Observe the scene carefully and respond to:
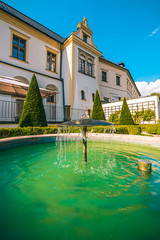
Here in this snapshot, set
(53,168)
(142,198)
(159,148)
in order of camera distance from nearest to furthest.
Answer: (142,198) → (53,168) → (159,148)

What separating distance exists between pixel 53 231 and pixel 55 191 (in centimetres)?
76

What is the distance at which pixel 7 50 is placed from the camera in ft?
34.2

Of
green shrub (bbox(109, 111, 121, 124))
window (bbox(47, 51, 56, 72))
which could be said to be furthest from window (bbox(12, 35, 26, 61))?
green shrub (bbox(109, 111, 121, 124))

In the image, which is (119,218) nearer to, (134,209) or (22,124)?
(134,209)

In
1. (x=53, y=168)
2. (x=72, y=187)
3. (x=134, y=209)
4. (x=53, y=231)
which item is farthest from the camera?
(x=53, y=168)

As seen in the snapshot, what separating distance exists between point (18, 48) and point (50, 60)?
3.71 metres

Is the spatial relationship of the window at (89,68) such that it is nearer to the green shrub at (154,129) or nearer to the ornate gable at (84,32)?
the ornate gable at (84,32)

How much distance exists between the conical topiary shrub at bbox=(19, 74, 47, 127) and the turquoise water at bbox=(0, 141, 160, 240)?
501cm

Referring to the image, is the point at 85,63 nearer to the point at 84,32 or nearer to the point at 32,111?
the point at 84,32

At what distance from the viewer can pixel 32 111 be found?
7812 millimetres

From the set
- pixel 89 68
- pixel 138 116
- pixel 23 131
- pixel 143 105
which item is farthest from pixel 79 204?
pixel 89 68

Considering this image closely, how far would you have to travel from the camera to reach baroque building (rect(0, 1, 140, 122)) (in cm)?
1050

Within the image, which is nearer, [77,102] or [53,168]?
[53,168]

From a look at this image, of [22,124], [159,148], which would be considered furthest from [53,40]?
[159,148]
